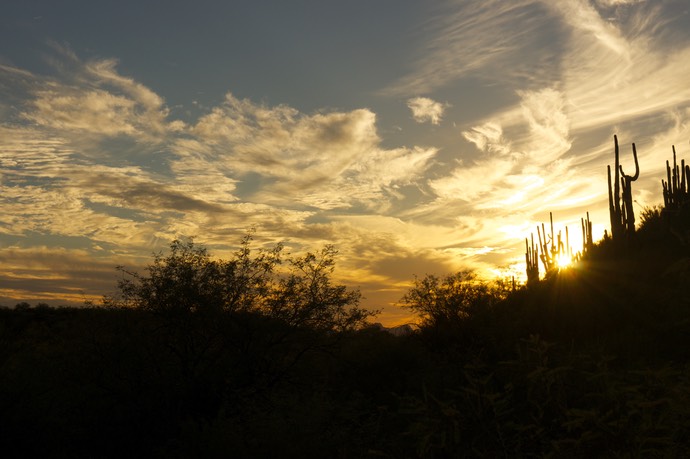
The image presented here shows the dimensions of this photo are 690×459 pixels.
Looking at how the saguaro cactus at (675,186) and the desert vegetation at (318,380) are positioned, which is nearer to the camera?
the desert vegetation at (318,380)

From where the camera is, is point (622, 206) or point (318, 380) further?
point (622, 206)

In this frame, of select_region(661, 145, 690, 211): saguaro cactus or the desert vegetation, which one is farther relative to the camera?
select_region(661, 145, 690, 211): saguaro cactus

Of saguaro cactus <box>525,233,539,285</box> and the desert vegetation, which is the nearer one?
the desert vegetation

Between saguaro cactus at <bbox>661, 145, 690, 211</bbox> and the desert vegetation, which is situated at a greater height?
saguaro cactus at <bbox>661, 145, 690, 211</bbox>

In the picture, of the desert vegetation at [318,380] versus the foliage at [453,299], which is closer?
the desert vegetation at [318,380]

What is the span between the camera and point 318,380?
18.6 m

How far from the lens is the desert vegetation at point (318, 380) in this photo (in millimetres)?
10414

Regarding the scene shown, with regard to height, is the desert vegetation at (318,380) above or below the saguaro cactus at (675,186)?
below

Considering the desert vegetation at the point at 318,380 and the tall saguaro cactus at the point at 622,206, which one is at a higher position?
the tall saguaro cactus at the point at 622,206

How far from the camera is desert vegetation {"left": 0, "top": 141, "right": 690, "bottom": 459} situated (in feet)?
34.2

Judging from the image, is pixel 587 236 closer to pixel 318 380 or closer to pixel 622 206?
pixel 622 206

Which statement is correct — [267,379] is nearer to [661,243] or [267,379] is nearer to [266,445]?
[266,445]

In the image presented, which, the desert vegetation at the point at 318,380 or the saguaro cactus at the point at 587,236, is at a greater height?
the saguaro cactus at the point at 587,236

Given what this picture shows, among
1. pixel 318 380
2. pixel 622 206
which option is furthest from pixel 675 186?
pixel 318 380
